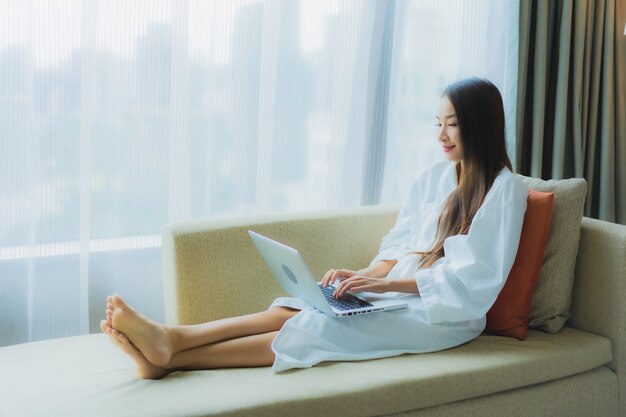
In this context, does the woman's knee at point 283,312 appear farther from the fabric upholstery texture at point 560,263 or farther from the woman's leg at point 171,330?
the fabric upholstery texture at point 560,263

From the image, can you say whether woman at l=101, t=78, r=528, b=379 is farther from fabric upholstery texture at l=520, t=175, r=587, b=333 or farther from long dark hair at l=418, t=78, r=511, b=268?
fabric upholstery texture at l=520, t=175, r=587, b=333

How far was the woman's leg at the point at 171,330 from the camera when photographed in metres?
2.07

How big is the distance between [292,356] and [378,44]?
140 centimetres

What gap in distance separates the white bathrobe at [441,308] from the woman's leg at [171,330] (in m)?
A: 0.10

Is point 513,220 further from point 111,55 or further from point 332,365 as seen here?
point 111,55

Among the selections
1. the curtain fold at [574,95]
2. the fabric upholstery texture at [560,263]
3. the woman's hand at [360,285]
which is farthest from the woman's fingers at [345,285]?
the curtain fold at [574,95]

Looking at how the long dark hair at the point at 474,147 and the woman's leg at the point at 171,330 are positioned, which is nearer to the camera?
the woman's leg at the point at 171,330

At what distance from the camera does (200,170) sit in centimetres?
277

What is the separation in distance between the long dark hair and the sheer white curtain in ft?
2.07

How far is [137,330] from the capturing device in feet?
6.79

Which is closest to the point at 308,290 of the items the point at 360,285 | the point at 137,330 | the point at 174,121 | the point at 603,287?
the point at 360,285

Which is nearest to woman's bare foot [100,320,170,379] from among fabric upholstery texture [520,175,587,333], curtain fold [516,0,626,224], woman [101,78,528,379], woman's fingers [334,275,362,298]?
woman [101,78,528,379]

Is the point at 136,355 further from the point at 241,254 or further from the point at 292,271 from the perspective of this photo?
the point at 241,254

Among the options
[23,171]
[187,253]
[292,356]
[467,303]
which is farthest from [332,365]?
[23,171]
